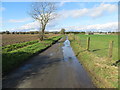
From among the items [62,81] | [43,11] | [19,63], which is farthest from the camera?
[43,11]

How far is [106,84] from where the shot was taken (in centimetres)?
516

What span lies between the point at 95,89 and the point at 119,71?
7.76 feet

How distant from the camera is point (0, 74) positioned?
628cm

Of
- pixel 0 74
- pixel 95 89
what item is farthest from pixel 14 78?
pixel 95 89

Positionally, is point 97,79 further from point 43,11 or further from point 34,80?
point 43,11

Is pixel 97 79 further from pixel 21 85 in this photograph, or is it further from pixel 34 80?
pixel 21 85

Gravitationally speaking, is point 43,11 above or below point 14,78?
above

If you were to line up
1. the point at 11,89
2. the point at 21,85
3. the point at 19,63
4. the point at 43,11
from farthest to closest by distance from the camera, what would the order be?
the point at 43,11
the point at 19,63
the point at 21,85
the point at 11,89

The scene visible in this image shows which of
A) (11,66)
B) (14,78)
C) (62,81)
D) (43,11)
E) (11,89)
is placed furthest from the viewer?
(43,11)

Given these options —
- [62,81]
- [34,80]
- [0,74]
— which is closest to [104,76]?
[62,81]

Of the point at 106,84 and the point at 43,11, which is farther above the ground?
the point at 43,11

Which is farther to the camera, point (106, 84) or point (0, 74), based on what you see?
point (0, 74)

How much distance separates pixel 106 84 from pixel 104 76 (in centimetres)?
69

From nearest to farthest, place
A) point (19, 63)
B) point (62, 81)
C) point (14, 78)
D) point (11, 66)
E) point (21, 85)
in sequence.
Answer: point (21, 85) → point (62, 81) → point (14, 78) → point (11, 66) → point (19, 63)
